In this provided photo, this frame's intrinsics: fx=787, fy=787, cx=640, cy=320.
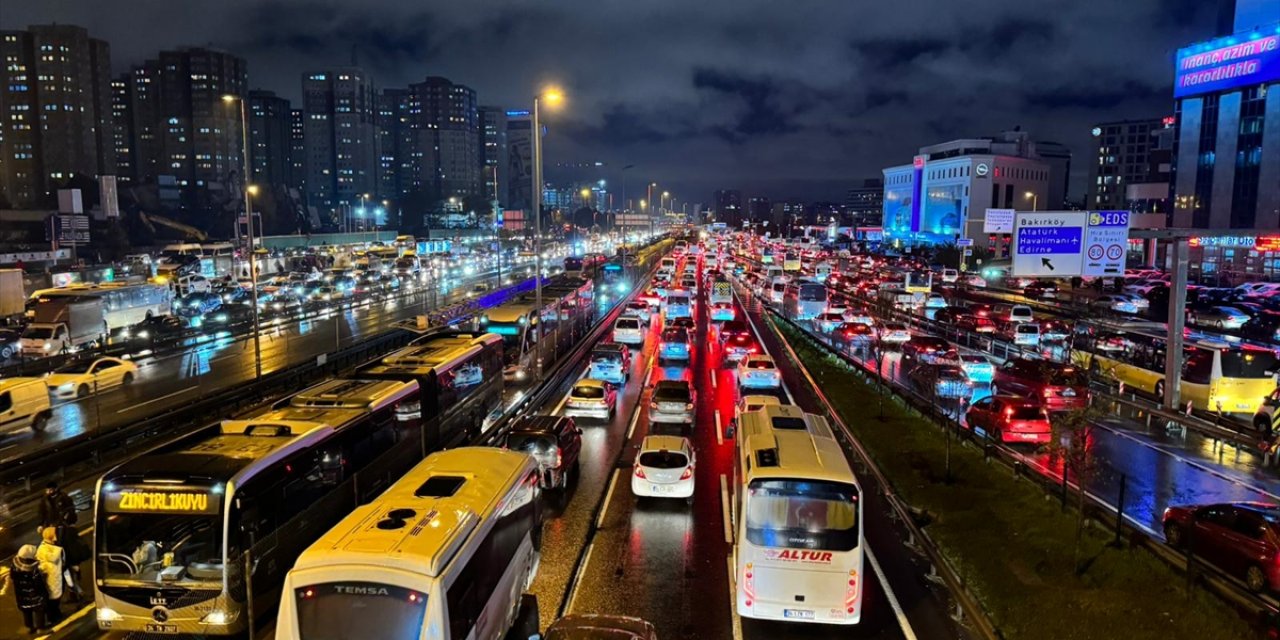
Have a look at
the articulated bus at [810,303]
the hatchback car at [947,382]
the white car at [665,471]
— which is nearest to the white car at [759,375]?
the hatchback car at [947,382]

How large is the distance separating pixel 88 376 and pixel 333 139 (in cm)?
17221

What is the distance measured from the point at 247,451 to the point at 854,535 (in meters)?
9.21

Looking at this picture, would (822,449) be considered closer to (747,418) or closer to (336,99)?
(747,418)

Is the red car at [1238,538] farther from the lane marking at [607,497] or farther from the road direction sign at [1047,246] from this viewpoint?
the road direction sign at [1047,246]

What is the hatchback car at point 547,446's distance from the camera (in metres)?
17.8

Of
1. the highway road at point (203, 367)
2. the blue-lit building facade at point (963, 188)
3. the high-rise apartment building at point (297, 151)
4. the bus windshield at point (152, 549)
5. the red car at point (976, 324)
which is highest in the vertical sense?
the high-rise apartment building at point (297, 151)

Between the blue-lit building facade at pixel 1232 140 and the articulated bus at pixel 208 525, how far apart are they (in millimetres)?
89916

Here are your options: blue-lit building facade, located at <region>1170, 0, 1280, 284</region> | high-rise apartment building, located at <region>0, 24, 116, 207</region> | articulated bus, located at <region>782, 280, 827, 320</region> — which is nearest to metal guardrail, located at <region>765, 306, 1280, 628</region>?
articulated bus, located at <region>782, 280, 827, 320</region>

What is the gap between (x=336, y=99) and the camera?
186m

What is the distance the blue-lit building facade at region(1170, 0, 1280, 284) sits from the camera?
80.9 meters

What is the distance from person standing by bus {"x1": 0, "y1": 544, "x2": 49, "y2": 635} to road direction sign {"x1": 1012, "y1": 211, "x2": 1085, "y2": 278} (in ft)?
84.3

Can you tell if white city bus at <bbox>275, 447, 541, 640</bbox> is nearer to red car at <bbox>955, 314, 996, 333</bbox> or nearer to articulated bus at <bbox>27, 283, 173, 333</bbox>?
articulated bus at <bbox>27, 283, 173, 333</bbox>

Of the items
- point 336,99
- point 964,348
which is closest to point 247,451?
point 964,348

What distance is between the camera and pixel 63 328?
3625 centimetres
